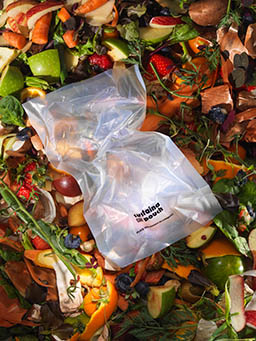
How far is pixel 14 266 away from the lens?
1.24m

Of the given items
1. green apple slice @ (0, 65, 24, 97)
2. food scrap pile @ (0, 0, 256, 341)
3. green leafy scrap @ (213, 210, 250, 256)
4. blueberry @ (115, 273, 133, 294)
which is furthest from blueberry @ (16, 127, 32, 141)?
green leafy scrap @ (213, 210, 250, 256)

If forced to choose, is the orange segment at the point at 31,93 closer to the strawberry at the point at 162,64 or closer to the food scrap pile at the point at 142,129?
the food scrap pile at the point at 142,129

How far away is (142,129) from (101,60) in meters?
0.26

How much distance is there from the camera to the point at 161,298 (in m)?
1.19

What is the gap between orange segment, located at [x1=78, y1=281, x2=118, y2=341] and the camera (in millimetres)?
1212

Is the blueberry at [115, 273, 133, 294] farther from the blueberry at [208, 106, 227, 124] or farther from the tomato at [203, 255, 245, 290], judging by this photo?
the blueberry at [208, 106, 227, 124]

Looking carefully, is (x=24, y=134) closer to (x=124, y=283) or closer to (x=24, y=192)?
(x=24, y=192)

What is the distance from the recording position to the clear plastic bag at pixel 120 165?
4.00 ft

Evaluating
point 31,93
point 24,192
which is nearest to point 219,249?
point 24,192

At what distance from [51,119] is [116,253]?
0.47 meters

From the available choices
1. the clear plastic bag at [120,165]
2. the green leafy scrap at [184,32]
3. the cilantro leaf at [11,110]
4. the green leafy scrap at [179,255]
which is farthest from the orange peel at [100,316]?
the green leafy scrap at [184,32]

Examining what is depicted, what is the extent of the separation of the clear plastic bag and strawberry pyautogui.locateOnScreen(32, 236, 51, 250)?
0.16m

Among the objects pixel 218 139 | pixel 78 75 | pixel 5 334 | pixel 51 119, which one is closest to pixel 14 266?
pixel 5 334

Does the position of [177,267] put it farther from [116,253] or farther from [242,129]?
[242,129]
